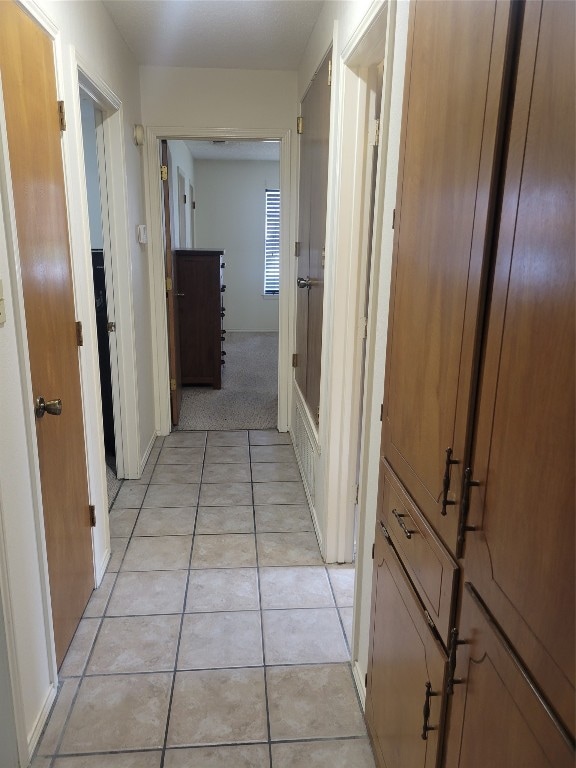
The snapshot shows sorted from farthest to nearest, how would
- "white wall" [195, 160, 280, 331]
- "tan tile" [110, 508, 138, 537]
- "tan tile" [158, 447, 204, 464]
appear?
"white wall" [195, 160, 280, 331] < "tan tile" [158, 447, 204, 464] < "tan tile" [110, 508, 138, 537]

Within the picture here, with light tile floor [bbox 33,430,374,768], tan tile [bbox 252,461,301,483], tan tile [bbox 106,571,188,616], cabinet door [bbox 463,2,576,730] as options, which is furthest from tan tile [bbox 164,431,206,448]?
cabinet door [bbox 463,2,576,730]

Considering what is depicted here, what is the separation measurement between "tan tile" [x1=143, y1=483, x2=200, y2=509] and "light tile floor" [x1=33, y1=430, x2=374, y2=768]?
0.01 metres

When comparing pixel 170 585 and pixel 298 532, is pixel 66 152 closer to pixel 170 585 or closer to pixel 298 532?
pixel 170 585

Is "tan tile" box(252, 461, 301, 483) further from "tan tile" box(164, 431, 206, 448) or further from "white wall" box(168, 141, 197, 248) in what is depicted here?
"white wall" box(168, 141, 197, 248)

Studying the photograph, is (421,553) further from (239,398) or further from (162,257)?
(239,398)

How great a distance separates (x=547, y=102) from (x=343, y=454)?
181 centimetres

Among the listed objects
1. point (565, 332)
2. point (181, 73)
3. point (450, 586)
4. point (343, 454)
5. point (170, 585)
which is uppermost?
point (181, 73)

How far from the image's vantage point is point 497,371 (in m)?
0.79

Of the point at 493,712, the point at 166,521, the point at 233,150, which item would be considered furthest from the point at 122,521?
the point at 233,150

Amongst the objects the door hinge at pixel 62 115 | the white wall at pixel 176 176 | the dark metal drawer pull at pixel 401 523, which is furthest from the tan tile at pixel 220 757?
the white wall at pixel 176 176

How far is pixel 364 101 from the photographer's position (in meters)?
2.08

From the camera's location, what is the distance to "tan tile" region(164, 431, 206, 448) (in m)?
3.83

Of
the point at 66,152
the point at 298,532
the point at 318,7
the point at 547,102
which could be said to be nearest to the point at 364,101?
the point at 318,7

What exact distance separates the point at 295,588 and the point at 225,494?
37.6 inches
